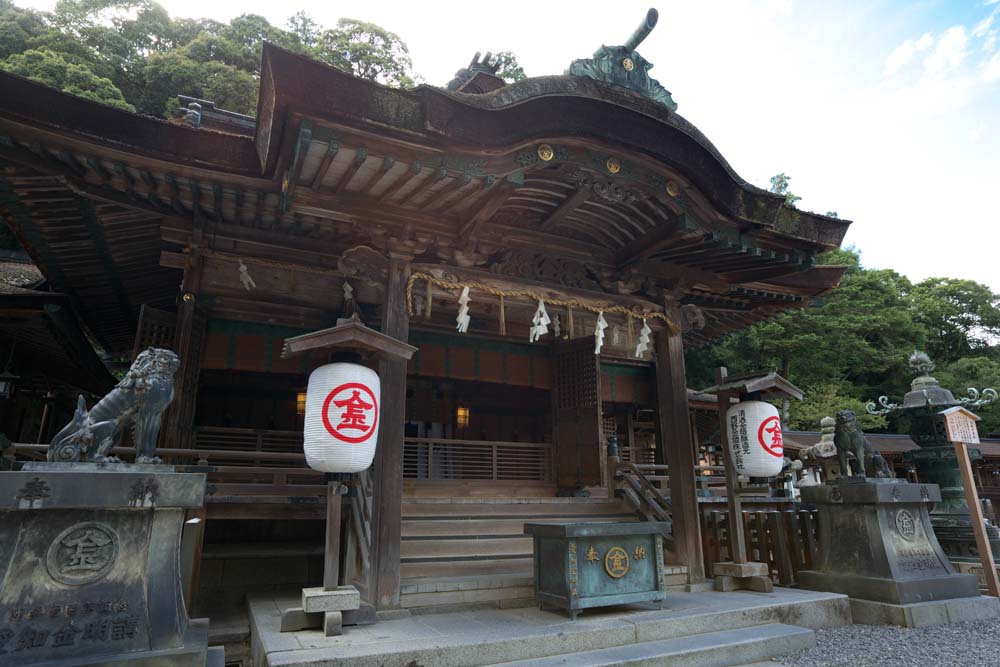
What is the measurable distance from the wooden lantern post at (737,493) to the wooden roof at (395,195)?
1703 mm

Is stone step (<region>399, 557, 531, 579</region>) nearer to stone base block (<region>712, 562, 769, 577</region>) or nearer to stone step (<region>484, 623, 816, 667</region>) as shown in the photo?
stone step (<region>484, 623, 816, 667</region>)

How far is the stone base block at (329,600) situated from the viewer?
4.79m

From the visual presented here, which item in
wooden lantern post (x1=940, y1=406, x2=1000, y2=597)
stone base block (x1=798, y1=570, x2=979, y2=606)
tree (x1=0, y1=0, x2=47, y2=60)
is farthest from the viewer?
tree (x1=0, y1=0, x2=47, y2=60)

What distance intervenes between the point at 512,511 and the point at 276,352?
16.1 feet

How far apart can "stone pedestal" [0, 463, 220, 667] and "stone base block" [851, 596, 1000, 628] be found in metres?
7.03

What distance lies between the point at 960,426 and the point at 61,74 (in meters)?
30.3

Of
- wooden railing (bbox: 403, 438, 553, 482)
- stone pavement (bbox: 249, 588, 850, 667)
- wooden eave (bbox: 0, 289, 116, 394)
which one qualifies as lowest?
stone pavement (bbox: 249, 588, 850, 667)

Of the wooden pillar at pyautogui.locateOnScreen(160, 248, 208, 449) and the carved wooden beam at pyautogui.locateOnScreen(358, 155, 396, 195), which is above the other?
the carved wooden beam at pyautogui.locateOnScreen(358, 155, 396, 195)

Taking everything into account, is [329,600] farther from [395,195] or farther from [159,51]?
[159,51]

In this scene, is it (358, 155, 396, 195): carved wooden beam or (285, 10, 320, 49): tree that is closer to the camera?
(358, 155, 396, 195): carved wooden beam

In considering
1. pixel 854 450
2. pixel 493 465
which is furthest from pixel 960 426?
pixel 493 465

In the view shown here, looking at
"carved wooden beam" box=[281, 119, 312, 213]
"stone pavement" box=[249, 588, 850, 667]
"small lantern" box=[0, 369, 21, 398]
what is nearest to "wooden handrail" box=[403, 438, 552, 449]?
"stone pavement" box=[249, 588, 850, 667]

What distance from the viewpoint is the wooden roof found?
529 centimetres

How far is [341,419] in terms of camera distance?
16.7ft
